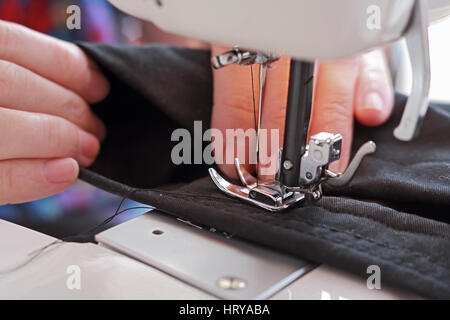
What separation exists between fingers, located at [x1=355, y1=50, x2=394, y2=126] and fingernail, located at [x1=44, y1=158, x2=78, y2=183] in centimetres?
45

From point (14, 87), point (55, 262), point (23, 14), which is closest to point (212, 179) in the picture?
point (55, 262)

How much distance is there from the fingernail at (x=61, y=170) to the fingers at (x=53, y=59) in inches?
6.5

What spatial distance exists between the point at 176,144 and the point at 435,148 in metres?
0.41

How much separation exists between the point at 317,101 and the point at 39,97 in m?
0.42

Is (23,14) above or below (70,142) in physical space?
above

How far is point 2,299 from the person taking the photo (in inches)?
17.5

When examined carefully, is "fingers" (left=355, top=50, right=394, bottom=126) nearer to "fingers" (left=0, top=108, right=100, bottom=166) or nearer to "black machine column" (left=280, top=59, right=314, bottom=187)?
"black machine column" (left=280, top=59, right=314, bottom=187)

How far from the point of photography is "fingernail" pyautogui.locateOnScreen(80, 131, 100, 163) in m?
0.75

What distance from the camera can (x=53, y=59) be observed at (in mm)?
757

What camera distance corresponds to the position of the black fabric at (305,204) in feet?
1.54

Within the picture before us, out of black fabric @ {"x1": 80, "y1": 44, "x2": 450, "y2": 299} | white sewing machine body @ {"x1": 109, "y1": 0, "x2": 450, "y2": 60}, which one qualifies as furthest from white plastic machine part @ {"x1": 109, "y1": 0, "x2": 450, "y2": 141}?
black fabric @ {"x1": 80, "y1": 44, "x2": 450, "y2": 299}
